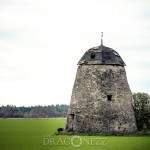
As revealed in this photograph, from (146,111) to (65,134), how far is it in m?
7.44

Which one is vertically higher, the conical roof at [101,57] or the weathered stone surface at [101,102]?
the conical roof at [101,57]

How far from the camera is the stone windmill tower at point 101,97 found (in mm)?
30812

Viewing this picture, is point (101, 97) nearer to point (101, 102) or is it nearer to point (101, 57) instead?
point (101, 102)

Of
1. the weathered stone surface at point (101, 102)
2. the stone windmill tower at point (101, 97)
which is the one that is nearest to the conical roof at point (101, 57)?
the stone windmill tower at point (101, 97)

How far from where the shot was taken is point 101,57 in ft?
105

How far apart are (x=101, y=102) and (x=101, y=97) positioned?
397 mm

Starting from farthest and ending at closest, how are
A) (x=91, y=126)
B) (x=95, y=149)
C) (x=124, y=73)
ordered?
(x=124, y=73) → (x=91, y=126) → (x=95, y=149)

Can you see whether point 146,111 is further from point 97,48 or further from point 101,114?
point 97,48

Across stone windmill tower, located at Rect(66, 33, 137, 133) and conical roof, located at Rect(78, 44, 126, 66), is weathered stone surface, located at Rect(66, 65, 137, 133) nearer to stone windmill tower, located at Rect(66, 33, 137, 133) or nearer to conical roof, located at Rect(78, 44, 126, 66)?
stone windmill tower, located at Rect(66, 33, 137, 133)

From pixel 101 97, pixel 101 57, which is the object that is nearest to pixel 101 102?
pixel 101 97

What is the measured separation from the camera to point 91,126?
30.7 meters

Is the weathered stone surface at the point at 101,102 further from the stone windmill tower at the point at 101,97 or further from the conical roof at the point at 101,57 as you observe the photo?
the conical roof at the point at 101,57

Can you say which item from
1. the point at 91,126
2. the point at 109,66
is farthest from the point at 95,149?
the point at 109,66

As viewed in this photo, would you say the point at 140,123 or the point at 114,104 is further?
the point at 140,123
